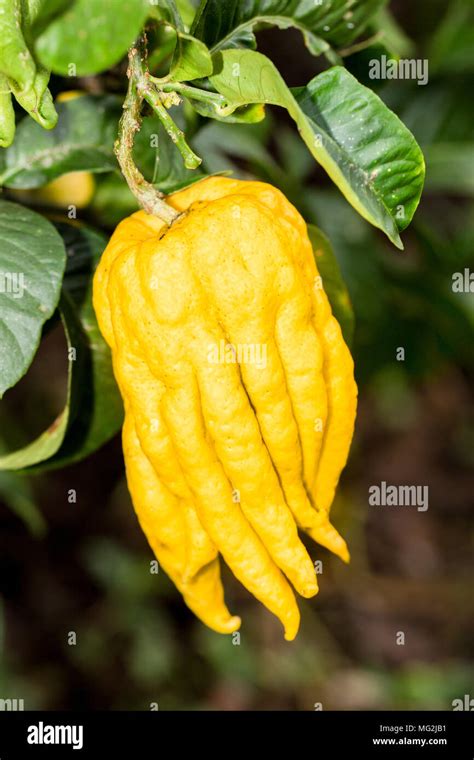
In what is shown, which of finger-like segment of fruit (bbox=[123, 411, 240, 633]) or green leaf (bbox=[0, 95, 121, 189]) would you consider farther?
green leaf (bbox=[0, 95, 121, 189])

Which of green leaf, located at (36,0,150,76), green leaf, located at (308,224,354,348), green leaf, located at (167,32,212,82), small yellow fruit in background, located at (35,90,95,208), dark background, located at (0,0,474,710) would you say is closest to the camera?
green leaf, located at (36,0,150,76)

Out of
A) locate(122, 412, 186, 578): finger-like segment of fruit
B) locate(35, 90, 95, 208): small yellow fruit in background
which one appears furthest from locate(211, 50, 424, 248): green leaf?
locate(35, 90, 95, 208): small yellow fruit in background

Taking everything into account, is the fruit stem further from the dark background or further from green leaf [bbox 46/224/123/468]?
the dark background

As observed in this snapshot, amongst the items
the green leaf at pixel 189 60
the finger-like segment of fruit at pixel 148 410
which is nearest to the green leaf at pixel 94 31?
the green leaf at pixel 189 60

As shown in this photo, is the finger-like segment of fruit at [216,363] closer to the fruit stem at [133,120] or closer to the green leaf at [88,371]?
the fruit stem at [133,120]

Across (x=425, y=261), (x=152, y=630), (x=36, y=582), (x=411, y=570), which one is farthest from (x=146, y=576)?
(x=425, y=261)

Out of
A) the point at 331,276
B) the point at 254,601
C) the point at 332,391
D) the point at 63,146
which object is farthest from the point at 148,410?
the point at 254,601

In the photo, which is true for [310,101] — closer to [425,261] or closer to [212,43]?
[212,43]
